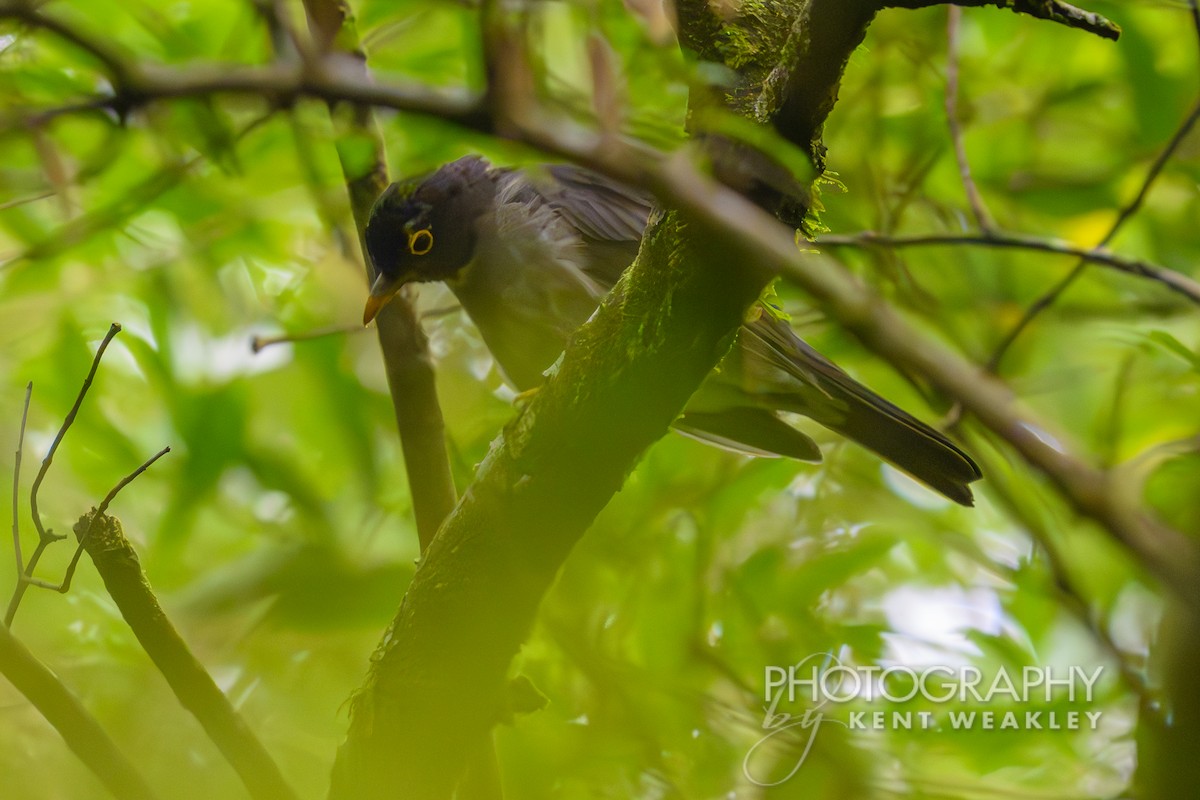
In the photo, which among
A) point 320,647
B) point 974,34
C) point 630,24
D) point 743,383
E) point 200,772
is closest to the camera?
point 630,24

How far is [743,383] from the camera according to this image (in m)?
3.30

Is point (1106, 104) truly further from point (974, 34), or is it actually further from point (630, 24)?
point (630, 24)

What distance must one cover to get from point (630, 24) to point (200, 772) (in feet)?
7.81

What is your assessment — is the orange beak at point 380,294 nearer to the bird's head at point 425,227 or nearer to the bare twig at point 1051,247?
the bird's head at point 425,227

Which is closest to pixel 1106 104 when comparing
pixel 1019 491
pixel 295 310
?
pixel 1019 491

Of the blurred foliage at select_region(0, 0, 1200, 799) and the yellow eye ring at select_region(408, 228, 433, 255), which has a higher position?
the yellow eye ring at select_region(408, 228, 433, 255)

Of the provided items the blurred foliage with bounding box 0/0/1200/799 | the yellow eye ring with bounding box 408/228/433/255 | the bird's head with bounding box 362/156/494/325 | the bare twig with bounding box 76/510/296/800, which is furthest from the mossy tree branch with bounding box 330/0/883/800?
the yellow eye ring with bounding box 408/228/433/255

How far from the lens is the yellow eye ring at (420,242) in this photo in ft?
11.7

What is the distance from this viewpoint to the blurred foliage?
272cm

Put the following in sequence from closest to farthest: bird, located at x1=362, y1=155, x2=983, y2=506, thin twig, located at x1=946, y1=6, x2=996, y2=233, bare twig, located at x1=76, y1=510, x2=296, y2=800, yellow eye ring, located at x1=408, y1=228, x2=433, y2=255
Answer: bare twig, located at x1=76, y1=510, x2=296, y2=800 → thin twig, located at x1=946, y1=6, x2=996, y2=233 → bird, located at x1=362, y1=155, x2=983, y2=506 → yellow eye ring, located at x1=408, y1=228, x2=433, y2=255

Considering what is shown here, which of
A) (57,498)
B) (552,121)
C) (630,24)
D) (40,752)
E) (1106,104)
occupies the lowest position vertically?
(40,752)

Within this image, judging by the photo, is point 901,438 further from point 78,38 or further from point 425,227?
point 78,38

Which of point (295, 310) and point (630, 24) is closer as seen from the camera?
point (630, 24)

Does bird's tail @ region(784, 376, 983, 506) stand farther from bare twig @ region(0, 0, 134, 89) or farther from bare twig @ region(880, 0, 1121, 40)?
bare twig @ region(0, 0, 134, 89)
